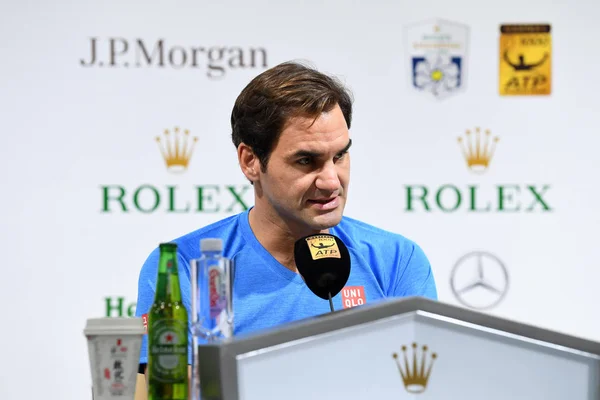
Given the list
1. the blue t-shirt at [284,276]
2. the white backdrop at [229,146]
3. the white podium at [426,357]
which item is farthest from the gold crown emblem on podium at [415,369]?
the white backdrop at [229,146]

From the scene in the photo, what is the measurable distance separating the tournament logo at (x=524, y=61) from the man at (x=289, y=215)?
1118 millimetres

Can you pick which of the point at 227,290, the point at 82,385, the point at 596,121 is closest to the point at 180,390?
the point at 227,290

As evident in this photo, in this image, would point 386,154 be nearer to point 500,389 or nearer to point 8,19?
point 8,19

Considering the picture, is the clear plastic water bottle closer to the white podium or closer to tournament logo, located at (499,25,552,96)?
the white podium

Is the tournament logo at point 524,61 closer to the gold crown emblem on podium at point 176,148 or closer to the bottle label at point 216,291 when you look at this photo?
the gold crown emblem on podium at point 176,148

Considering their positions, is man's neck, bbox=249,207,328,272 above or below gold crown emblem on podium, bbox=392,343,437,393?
above

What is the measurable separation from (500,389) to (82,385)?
6.56 ft

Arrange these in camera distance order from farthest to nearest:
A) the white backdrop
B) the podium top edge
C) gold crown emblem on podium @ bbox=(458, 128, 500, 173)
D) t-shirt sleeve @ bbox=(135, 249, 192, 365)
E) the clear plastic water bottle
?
gold crown emblem on podium @ bbox=(458, 128, 500, 173) → the white backdrop → t-shirt sleeve @ bbox=(135, 249, 192, 365) → the clear plastic water bottle → the podium top edge

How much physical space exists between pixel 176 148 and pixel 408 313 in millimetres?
1889

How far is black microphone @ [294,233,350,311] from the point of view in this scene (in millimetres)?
1473

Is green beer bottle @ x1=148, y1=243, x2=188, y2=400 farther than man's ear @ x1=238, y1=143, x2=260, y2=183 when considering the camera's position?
No

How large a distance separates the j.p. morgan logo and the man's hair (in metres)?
0.91

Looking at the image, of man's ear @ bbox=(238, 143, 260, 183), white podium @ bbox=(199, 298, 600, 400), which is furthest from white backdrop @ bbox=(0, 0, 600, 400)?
white podium @ bbox=(199, 298, 600, 400)

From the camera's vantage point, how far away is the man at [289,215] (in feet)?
6.60
